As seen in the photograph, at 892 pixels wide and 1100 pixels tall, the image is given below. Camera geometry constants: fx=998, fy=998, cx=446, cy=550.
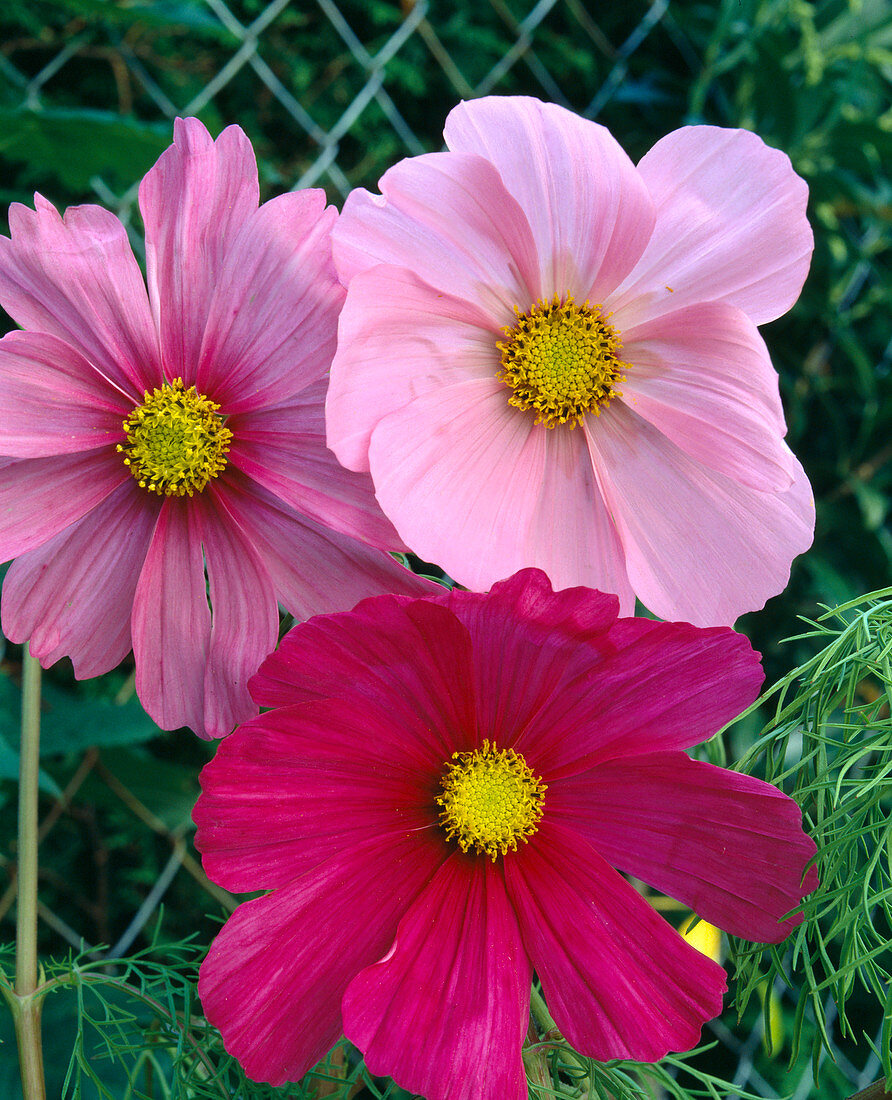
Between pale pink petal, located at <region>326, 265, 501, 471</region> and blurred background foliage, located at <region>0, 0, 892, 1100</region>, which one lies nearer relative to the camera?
pale pink petal, located at <region>326, 265, 501, 471</region>

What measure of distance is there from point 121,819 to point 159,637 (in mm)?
529

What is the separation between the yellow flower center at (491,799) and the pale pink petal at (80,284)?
14 cm

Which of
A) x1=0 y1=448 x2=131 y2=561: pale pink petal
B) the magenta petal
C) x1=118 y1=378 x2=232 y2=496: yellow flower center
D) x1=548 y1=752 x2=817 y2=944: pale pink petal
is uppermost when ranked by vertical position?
x1=118 y1=378 x2=232 y2=496: yellow flower center

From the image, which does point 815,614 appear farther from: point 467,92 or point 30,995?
point 30,995

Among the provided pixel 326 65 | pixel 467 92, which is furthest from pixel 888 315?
pixel 326 65

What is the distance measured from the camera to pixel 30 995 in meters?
0.31

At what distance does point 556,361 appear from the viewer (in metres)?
0.28

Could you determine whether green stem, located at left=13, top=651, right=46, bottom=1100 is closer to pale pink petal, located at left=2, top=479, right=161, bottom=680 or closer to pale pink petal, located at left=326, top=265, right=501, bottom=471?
pale pink petal, located at left=2, top=479, right=161, bottom=680

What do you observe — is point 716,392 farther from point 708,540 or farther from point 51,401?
point 51,401

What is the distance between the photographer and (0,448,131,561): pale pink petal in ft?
0.85

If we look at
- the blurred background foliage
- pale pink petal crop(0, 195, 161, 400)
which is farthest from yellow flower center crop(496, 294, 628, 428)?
the blurred background foliage

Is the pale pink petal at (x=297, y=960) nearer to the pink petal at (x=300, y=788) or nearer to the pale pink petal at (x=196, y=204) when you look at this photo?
the pink petal at (x=300, y=788)

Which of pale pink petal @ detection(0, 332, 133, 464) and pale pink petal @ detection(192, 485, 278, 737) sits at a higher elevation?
pale pink petal @ detection(0, 332, 133, 464)

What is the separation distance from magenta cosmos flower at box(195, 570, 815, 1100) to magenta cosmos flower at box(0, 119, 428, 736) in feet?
0.12
